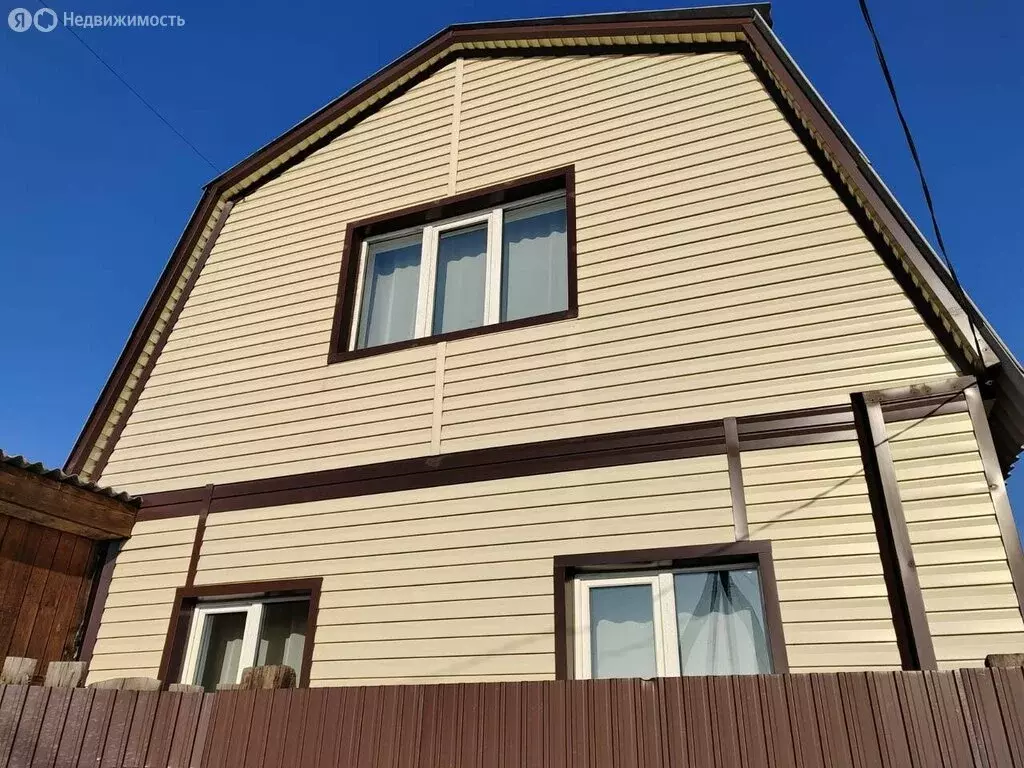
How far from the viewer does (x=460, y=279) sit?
6.66 meters

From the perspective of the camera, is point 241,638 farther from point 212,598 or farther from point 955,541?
point 955,541

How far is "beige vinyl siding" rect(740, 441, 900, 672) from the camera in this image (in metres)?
4.09

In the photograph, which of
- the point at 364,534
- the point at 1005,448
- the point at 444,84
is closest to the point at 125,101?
the point at 444,84

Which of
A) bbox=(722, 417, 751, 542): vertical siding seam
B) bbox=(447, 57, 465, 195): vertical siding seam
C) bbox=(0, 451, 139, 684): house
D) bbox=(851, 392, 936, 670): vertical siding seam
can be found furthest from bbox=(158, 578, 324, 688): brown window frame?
bbox=(851, 392, 936, 670): vertical siding seam

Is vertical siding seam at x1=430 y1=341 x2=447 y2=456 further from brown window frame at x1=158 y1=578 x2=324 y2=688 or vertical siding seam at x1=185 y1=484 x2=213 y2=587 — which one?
vertical siding seam at x1=185 y1=484 x2=213 y2=587

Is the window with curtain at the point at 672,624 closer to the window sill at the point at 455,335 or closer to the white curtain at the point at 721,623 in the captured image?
the white curtain at the point at 721,623

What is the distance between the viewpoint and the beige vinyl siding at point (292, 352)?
6.13 metres

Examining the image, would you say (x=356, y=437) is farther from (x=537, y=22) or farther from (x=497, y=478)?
(x=537, y=22)

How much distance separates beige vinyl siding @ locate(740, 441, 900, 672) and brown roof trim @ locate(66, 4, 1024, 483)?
999 mm

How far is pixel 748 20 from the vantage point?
19.6 feet

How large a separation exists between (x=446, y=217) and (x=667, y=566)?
3.73 metres

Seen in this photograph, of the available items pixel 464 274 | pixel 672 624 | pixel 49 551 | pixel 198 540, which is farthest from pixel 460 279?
pixel 49 551

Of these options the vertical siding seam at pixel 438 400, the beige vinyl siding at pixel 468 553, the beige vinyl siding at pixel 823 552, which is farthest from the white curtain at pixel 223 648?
the beige vinyl siding at pixel 823 552

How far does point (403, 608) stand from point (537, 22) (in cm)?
514
